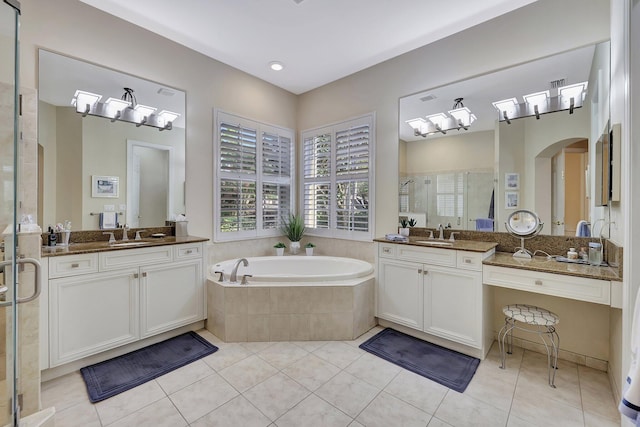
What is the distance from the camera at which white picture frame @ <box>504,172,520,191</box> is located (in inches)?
102

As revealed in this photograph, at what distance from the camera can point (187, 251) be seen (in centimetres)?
277

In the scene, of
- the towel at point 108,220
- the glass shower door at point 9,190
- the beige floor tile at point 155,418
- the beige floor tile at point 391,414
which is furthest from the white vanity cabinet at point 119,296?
the beige floor tile at point 391,414

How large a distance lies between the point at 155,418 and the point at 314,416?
37.0 inches

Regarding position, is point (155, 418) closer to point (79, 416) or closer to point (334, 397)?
point (79, 416)

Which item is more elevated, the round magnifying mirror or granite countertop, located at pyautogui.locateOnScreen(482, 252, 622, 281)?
the round magnifying mirror

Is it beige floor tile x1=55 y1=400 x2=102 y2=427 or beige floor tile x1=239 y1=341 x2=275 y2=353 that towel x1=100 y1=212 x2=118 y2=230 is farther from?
beige floor tile x1=239 y1=341 x2=275 y2=353

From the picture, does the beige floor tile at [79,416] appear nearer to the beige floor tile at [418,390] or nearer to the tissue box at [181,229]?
the tissue box at [181,229]

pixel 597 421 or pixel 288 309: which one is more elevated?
pixel 288 309

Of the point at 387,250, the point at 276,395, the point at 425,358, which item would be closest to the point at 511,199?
the point at 387,250

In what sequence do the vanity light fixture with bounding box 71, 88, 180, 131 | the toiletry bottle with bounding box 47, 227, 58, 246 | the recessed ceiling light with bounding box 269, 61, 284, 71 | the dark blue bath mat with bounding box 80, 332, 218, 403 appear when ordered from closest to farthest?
the dark blue bath mat with bounding box 80, 332, 218, 403 < the toiletry bottle with bounding box 47, 227, 58, 246 < the vanity light fixture with bounding box 71, 88, 180, 131 < the recessed ceiling light with bounding box 269, 61, 284, 71

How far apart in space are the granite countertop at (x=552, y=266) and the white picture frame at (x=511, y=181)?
614mm

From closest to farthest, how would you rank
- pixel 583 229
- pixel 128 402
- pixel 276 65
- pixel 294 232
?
pixel 128 402
pixel 583 229
pixel 276 65
pixel 294 232

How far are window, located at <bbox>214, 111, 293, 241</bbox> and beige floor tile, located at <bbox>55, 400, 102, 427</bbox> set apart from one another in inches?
74.5

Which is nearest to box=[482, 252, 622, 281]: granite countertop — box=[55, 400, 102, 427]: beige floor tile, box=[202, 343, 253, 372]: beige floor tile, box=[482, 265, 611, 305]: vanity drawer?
box=[482, 265, 611, 305]: vanity drawer
